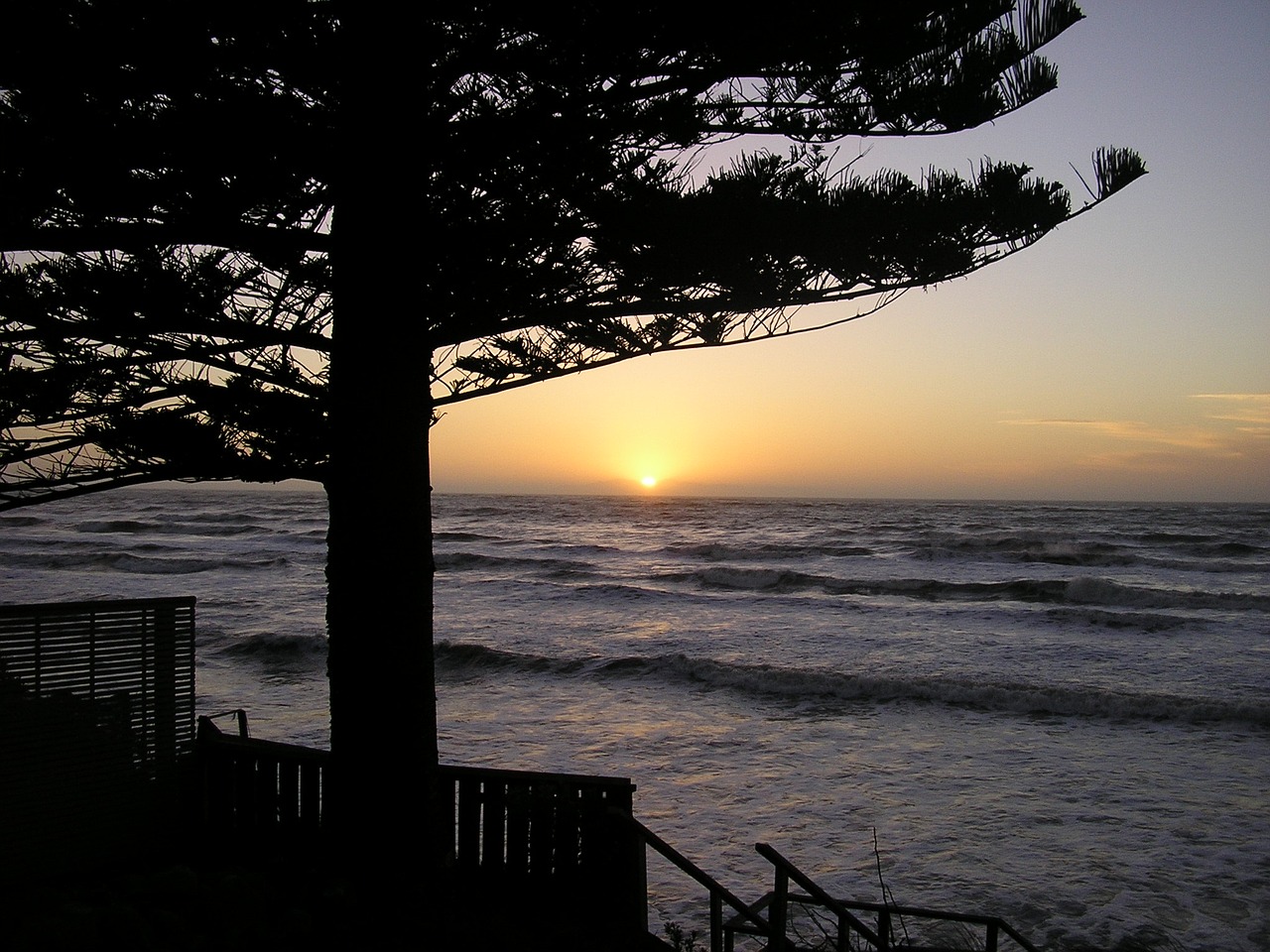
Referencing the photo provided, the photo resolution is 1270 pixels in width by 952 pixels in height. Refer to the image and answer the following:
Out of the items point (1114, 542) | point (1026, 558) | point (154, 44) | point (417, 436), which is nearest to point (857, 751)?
point (417, 436)

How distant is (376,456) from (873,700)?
13.6 metres

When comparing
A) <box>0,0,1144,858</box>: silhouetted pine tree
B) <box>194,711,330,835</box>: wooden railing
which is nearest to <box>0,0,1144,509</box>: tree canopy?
<box>0,0,1144,858</box>: silhouetted pine tree

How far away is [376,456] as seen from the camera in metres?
4.78

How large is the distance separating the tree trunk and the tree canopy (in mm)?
31

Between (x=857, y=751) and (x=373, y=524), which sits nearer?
(x=373, y=524)

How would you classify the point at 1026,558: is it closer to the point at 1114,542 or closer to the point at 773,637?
the point at 1114,542

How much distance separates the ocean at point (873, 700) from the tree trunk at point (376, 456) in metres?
0.32

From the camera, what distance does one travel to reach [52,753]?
19.0ft

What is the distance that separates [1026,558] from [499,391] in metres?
37.0

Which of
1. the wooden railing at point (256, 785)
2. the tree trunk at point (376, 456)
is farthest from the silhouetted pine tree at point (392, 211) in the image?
the wooden railing at point (256, 785)

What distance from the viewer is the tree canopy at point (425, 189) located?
16.3 feet

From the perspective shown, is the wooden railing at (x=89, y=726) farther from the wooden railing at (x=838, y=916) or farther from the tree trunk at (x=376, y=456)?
the wooden railing at (x=838, y=916)

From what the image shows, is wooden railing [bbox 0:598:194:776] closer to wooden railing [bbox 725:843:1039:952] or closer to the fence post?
wooden railing [bbox 725:843:1039:952]

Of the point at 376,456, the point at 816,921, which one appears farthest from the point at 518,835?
the point at 376,456
